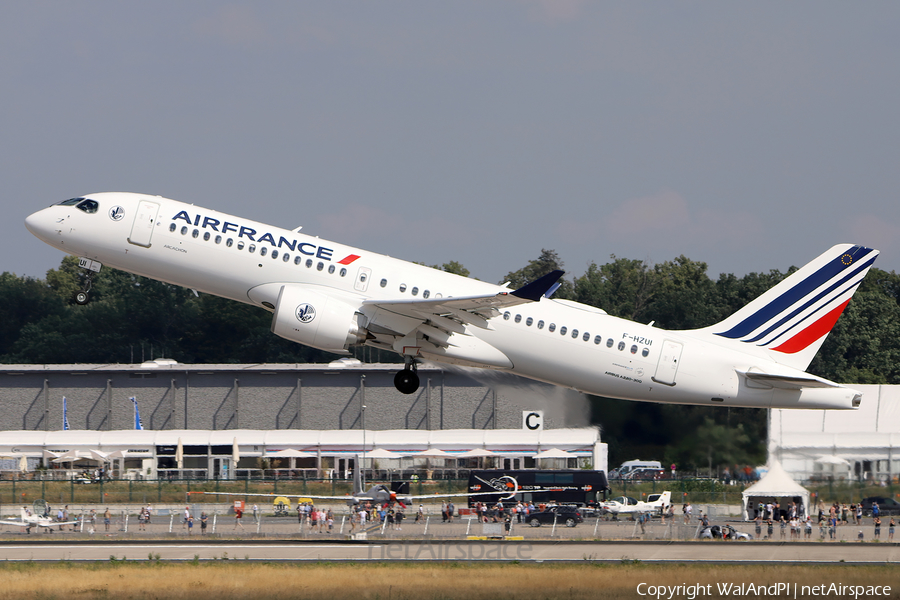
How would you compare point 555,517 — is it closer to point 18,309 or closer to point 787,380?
point 787,380

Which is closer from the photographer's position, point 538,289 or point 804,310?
point 538,289

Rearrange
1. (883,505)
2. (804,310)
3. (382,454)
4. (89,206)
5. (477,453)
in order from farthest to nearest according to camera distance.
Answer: (477,453), (382,454), (883,505), (804,310), (89,206)

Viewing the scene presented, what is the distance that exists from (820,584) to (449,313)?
51.3 ft

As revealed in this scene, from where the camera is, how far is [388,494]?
51875 mm

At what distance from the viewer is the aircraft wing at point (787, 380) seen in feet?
118

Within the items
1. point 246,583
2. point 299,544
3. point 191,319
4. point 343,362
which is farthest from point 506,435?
point 191,319

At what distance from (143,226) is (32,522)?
70.6 feet

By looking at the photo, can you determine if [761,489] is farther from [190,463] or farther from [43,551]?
[190,463]

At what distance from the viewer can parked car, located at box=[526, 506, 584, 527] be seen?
170 ft

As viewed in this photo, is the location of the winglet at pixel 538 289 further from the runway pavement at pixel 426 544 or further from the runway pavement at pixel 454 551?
the runway pavement at pixel 426 544

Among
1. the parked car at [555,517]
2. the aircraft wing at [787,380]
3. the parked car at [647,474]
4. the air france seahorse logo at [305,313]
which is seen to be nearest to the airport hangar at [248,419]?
the parked car at [647,474]

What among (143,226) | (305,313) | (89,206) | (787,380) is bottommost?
(787,380)

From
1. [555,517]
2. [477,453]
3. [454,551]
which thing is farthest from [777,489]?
[477,453]

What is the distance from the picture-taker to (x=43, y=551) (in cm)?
4538
